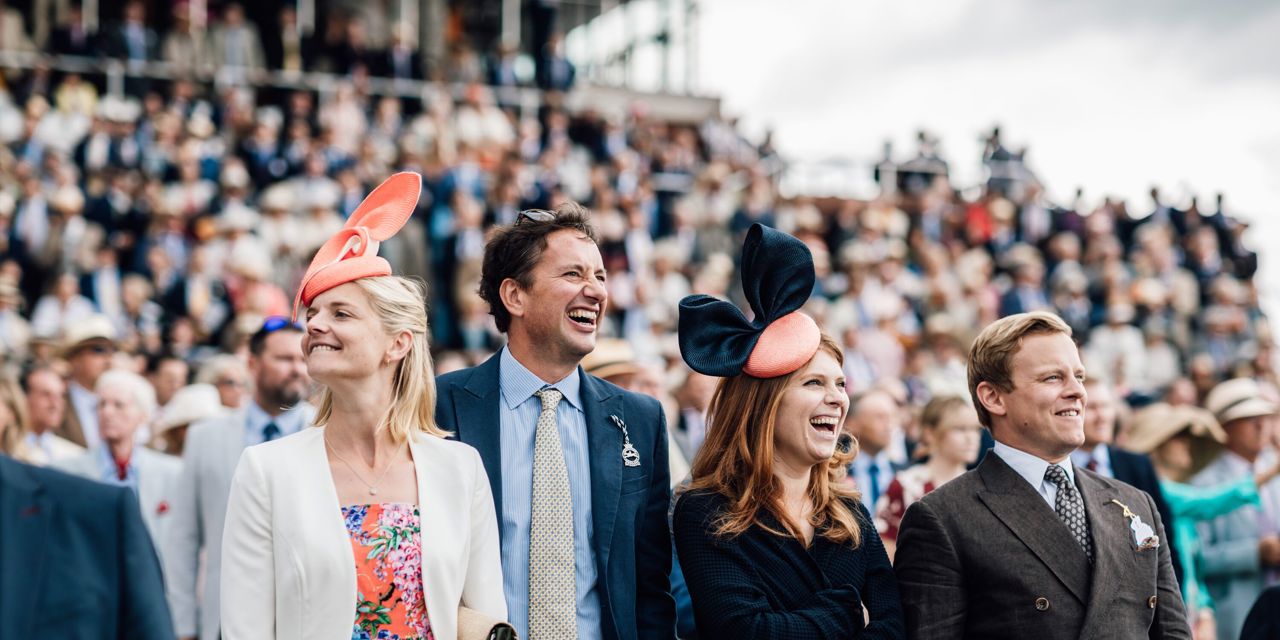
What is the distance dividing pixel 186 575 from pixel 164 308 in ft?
21.8

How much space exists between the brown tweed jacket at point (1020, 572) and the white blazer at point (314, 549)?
49.7 inches

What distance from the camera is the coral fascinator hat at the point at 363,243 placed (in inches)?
145

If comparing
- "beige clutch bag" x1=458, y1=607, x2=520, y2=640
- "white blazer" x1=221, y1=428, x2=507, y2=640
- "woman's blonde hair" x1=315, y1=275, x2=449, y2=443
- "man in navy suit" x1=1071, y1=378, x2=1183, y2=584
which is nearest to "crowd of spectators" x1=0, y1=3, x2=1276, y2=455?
"man in navy suit" x1=1071, y1=378, x2=1183, y2=584

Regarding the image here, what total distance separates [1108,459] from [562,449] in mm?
2922

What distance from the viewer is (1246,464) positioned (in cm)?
736

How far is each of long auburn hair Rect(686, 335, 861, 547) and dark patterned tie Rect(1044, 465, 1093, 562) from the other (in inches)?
23.7

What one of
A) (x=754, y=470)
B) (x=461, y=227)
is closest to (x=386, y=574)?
(x=754, y=470)

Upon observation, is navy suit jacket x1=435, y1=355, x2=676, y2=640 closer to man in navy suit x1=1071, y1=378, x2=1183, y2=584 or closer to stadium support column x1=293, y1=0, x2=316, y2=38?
man in navy suit x1=1071, y1=378, x2=1183, y2=584

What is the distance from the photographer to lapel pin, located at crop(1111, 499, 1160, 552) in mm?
4070

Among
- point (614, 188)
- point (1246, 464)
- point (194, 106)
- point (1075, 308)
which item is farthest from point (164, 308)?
A: point (1075, 308)

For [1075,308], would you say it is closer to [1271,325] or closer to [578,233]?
[1271,325]

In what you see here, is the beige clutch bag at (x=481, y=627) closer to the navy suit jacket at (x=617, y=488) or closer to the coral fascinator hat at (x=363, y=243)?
the navy suit jacket at (x=617, y=488)

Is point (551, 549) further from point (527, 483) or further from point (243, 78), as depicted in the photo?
point (243, 78)

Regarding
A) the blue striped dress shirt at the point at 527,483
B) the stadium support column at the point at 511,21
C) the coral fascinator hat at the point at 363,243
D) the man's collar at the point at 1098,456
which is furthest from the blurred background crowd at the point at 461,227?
the coral fascinator hat at the point at 363,243
